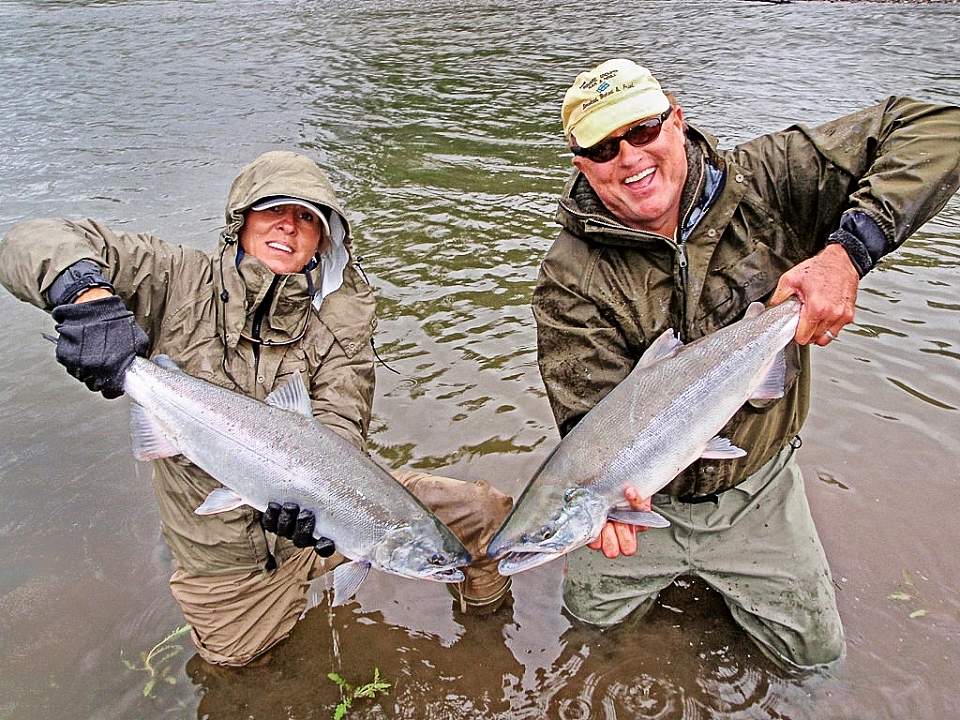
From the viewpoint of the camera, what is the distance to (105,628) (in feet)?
14.5

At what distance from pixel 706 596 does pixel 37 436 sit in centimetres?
503

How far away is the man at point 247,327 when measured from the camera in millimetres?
3691

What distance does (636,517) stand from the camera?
3.40 metres

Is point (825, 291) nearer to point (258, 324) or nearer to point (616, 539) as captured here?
point (616, 539)

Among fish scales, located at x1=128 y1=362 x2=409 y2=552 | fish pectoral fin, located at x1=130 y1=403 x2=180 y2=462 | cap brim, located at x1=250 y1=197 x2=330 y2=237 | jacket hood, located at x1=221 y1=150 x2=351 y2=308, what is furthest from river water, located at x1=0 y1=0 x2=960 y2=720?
cap brim, located at x1=250 y1=197 x2=330 y2=237

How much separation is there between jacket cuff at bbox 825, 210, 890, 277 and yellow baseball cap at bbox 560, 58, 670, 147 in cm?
99

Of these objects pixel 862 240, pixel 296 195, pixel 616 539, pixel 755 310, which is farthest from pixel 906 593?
pixel 296 195

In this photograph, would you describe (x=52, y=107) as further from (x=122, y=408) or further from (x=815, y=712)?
(x=815, y=712)

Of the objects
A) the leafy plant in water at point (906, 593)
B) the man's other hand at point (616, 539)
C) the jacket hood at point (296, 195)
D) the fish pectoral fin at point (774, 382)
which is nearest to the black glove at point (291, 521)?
the jacket hood at point (296, 195)

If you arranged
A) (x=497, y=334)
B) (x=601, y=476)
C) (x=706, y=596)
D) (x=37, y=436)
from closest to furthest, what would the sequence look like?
(x=601, y=476) → (x=706, y=596) → (x=37, y=436) → (x=497, y=334)

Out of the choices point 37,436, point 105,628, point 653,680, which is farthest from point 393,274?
point 653,680

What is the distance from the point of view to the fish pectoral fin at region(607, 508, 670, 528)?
3.35m

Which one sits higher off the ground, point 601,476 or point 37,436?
point 601,476

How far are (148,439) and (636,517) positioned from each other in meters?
2.21
